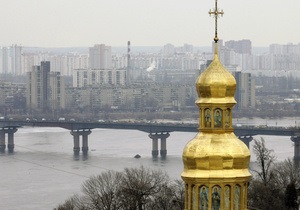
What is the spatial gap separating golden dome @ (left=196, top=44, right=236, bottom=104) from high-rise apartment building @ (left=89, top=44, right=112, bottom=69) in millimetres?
100502

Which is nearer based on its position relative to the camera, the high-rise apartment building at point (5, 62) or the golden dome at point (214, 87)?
the golden dome at point (214, 87)

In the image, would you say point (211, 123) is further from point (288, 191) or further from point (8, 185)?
point (8, 185)

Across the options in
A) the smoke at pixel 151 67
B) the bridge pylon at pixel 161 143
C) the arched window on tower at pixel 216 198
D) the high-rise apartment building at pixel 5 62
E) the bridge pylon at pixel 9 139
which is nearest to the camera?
the arched window on tower at pixel 216 198

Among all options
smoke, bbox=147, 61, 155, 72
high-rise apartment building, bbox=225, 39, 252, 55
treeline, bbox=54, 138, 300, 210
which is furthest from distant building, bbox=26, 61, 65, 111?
treeline, bbox=54, 138, 300, 210

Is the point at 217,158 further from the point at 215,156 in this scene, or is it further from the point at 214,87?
the point at 214,87

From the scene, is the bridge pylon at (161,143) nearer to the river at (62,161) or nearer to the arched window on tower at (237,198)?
the river at (62,161)

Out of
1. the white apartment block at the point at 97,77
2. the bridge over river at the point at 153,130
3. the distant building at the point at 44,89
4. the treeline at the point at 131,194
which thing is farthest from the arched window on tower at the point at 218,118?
the white apartment block at the point at 97,77

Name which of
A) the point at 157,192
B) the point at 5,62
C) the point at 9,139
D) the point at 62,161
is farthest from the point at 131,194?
the point at 5,62

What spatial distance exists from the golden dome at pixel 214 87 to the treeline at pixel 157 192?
690 centimetres

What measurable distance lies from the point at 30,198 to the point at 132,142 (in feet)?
64.1

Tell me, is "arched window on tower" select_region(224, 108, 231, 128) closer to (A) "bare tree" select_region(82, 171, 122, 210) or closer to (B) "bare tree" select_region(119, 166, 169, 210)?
(B) "bare tree" select_region(119, 166, 169, 210)

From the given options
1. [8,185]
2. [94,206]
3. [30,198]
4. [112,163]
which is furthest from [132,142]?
[94,206]

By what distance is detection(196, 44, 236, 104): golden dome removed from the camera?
519cm

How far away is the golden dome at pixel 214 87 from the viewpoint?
519cm
